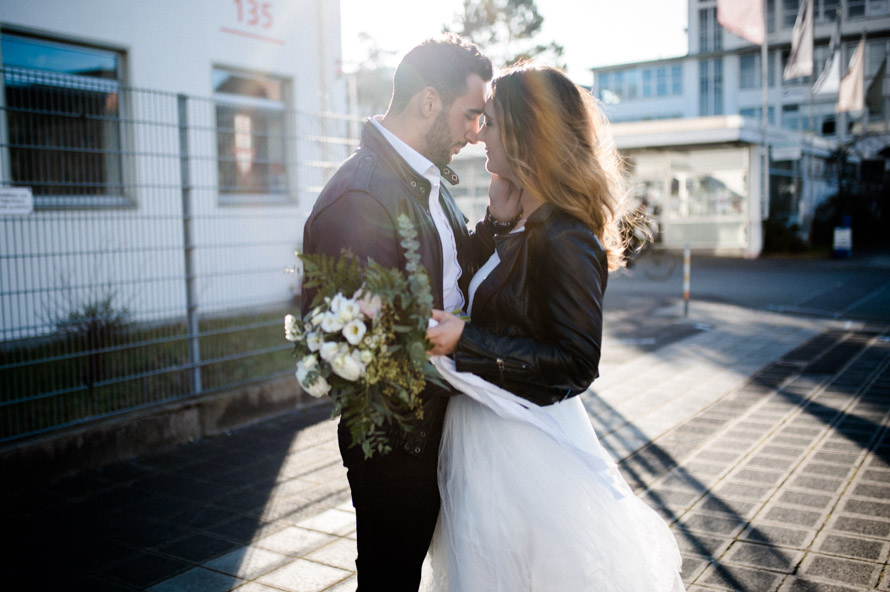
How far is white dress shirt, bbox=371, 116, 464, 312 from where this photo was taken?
2.31m

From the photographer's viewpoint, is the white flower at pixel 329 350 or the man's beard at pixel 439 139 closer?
the white flower at pixel 329 350

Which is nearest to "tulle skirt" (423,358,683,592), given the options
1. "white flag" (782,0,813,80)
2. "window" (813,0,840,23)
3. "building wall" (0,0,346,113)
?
"building wall" (0,0,346,113)

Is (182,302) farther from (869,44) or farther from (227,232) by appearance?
(869,44)

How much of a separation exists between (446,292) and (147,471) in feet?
12.0

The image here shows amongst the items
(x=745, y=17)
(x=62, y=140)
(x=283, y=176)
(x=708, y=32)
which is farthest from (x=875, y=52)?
(x=62, y=140)

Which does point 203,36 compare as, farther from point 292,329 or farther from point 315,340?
point 315,340

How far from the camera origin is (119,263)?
17.4 feet

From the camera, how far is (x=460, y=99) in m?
2.39

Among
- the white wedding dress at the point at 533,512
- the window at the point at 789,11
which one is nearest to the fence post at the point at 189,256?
the white wedding dress at the point at 533,512

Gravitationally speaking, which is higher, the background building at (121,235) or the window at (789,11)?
the window at (789,11)

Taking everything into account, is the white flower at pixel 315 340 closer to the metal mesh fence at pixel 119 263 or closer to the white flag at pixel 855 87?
the metal mesh fence at pixel 119 263

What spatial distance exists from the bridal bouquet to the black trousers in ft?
1.12

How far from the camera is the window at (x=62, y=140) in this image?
4879 mm

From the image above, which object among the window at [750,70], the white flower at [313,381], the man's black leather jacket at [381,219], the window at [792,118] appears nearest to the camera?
the white flower at [313,381]
